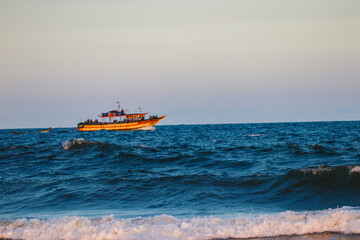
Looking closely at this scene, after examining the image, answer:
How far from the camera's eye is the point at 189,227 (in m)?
7.51

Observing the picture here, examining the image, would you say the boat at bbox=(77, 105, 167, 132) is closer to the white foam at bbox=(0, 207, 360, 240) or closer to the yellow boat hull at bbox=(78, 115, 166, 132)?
the yellow boat hull at bbox=(78, 115, 166, 132)

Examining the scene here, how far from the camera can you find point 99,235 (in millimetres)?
7305

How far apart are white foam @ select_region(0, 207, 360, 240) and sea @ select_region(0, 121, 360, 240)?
21mm

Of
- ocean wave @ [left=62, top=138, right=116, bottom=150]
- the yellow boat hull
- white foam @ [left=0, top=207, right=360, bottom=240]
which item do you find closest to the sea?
white foam @ [left=0, top=207, right=360, bottom=240]

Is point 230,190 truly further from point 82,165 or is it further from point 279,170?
point 82,165

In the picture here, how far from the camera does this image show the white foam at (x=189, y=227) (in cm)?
721

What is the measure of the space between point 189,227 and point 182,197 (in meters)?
4.45

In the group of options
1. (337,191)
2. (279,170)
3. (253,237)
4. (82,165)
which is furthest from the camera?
(82,165)

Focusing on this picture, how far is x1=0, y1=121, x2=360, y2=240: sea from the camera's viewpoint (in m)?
7.42

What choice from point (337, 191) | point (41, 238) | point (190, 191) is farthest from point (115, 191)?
point (337, 191)

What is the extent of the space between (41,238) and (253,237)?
442 centimetres

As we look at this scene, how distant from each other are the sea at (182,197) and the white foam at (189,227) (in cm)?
2

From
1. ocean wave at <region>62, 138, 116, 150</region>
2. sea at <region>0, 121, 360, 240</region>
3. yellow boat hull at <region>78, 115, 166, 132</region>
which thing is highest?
yellow boat hull at <region>78, 115, 166, 132</region>

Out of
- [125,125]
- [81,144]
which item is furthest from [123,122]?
[81,144]
